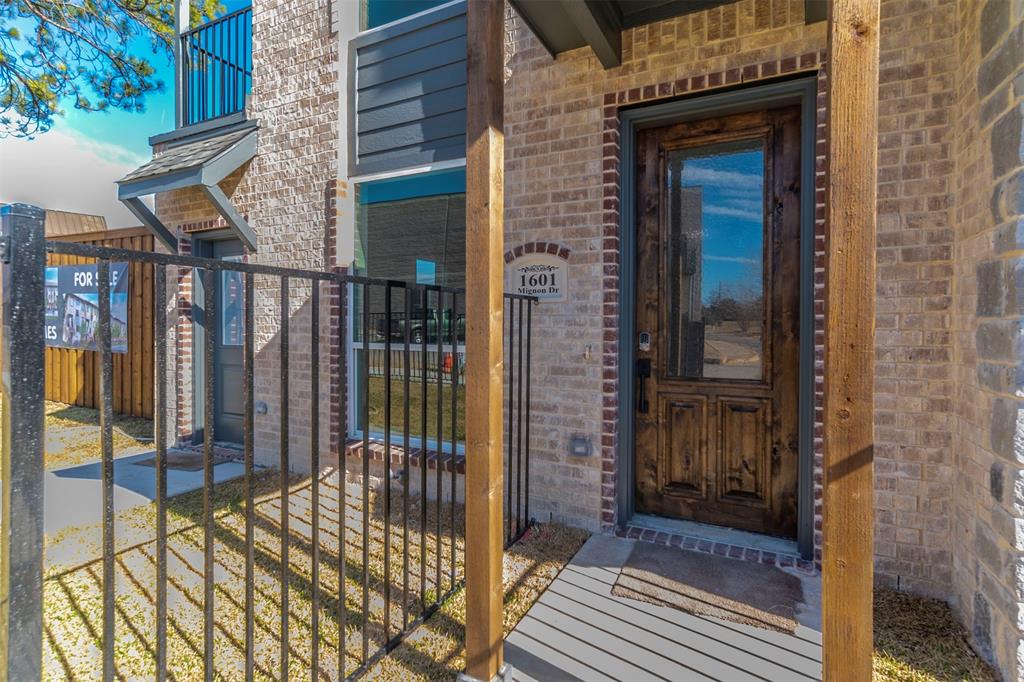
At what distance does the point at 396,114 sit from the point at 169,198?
2.90 meters

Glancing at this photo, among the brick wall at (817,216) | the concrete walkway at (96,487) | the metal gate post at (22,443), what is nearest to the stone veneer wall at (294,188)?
the concrete walkway at (96,487)

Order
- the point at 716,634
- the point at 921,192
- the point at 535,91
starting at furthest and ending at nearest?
the point at 535,91 < the point at 921,192 < the point at 716,634

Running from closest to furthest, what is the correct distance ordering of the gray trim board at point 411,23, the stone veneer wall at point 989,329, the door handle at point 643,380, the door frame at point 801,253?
1. the stone veneer wall at point 989,329
2. the door frame at point 801,253
3. the door handle at point 643,380
4. the gray trim board at point 411,23

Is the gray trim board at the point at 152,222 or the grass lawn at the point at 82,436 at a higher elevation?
the gray trim board at the point at 152,222

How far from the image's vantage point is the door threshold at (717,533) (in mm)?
2795

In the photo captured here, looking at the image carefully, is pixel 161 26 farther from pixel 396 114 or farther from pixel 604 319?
pixel 604 319

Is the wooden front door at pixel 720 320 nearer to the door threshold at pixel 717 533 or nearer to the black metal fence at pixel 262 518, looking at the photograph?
the door threshold at pixel 717 533

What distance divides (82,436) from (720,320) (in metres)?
6.95

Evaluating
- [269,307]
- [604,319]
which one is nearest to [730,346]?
[604,319]

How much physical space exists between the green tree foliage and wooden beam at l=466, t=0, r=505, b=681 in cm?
402

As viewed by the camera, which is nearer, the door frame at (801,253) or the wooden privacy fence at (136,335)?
the door frame at (801,253)

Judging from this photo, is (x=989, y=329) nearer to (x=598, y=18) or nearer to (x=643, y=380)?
(x=643, y=380)

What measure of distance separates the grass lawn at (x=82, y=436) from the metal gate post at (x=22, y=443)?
15.1 ft

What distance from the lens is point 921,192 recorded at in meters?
2.38
